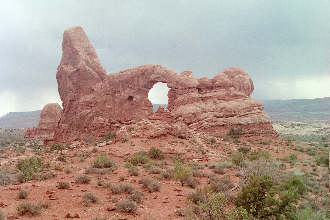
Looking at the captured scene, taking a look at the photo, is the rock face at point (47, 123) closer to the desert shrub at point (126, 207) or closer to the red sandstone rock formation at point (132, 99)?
the red sandstone rock formation at point (132, 99)

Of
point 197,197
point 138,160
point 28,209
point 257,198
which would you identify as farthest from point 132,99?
point 257,198

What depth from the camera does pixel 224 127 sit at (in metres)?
23.8

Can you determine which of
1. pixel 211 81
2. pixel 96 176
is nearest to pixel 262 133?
pixel 211 81

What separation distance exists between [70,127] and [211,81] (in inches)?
558

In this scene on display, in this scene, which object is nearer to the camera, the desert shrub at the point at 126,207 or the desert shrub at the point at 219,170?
the desert shrub at the point at 126,207

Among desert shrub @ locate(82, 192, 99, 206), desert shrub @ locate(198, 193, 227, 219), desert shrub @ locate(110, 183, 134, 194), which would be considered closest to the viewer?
desert shrub @ locate(198, 193, 227, 219)

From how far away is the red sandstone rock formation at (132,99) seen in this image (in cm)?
2417

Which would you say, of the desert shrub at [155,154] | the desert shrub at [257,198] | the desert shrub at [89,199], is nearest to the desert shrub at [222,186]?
the desert shrub at [257,198]

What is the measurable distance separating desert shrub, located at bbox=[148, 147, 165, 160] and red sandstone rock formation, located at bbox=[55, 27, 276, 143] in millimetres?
8792

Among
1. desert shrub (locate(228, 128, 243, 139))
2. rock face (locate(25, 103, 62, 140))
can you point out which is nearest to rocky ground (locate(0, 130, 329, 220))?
desert shrub (locate(228, 128, 243, 139))

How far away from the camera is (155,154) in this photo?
14.9m

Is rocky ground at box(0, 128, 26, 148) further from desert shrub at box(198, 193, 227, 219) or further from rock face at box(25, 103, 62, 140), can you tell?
desert shrub at box(198, 193, 227, 219)

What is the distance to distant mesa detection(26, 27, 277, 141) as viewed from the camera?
24.1 meters

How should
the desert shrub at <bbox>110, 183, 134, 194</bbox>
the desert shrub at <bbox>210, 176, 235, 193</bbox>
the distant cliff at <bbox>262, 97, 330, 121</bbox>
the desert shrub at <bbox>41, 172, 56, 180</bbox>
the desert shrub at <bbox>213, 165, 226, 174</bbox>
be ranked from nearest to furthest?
the desert shrub at <bbox>110, 183, 134, 194</bbox>
the desert shrub at <bbox>210, 176, 235, 193</bbox>
the desert shrub at <bbox>41, 172, 56, 180</bbox>
the desert shrub at <bbox>213, 165, 226, 174</bbox>
the distant cliff at <bbox>262, 97, 330, 121</bbox>
